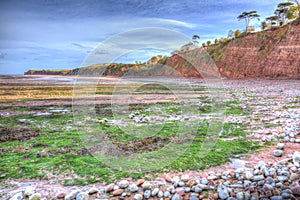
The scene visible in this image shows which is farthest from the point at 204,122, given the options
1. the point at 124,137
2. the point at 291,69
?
the point at 291,69

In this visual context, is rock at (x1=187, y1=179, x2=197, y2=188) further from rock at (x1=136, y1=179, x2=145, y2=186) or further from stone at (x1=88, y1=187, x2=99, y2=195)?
stone at (x1=88, y1=187, x2=99, y2=195)

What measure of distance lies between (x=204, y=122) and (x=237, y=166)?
14.1ft

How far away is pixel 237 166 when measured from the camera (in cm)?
496

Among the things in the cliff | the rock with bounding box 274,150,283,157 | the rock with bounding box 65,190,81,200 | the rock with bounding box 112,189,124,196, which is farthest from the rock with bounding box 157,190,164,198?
the cliff

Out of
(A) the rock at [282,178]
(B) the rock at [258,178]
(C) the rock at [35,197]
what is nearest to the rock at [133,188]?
(C) the rock at [35,197]

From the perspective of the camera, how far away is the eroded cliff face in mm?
38906

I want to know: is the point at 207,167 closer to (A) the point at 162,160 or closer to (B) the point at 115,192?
(A) the point at 162,160

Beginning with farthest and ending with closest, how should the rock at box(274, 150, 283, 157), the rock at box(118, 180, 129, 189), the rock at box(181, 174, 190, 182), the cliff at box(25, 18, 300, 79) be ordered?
1. the cliff at box(25, 18, 300, 79)
2. the rock at box(274, 150, 283, 157)
3. the rock at box(181, 174, 190, 182)
4. the rock at box(118, 180, 129, 189)

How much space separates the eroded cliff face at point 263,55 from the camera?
128 ft

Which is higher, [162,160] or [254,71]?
[254,71]

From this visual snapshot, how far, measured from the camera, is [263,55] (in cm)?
4525

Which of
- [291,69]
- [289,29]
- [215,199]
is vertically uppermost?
[289,29]

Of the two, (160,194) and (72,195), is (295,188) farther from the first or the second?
(72,195)

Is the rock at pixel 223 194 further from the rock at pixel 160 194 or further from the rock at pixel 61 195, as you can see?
the rock at pixel 61 195
